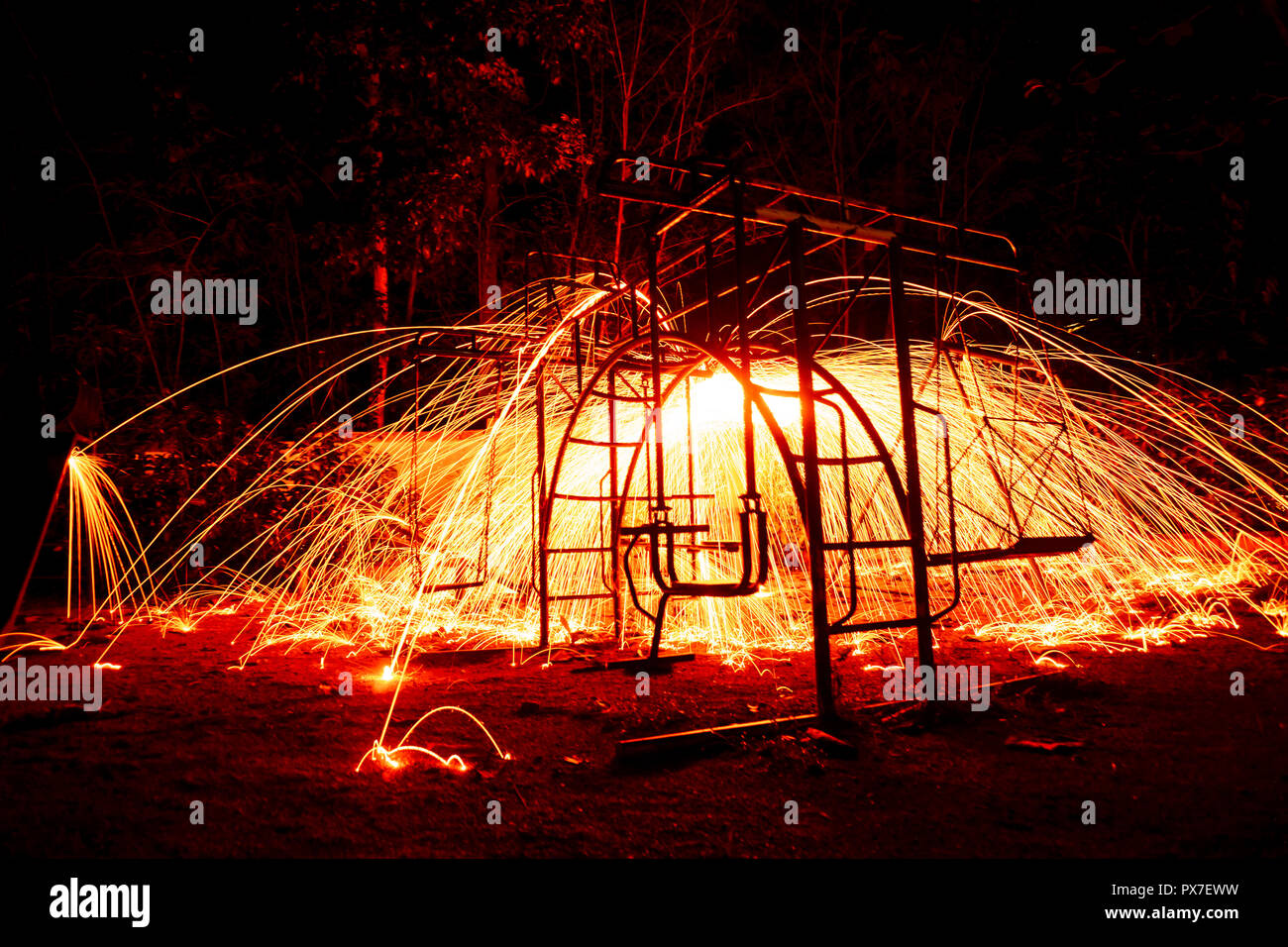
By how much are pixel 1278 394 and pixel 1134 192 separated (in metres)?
4.38

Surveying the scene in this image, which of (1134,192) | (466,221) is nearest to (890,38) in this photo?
(1134,192)

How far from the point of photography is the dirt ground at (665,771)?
10.5 feet

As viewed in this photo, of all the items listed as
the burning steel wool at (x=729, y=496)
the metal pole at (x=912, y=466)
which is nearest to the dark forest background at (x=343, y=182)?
the burning steel wool at (x=729, y=496)

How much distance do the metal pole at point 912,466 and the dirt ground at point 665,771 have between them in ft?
1.45

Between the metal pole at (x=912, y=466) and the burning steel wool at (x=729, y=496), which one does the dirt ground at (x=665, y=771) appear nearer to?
the burning steel wool at (x=729, y=496)

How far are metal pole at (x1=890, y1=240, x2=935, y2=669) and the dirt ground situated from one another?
1.45 feet

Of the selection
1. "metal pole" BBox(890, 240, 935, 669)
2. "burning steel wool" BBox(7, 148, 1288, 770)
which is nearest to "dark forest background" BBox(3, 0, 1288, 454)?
"burning steel wool" BBox(7, 148, 1288, 770)

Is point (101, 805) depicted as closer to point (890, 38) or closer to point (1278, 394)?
point (1278, 394)

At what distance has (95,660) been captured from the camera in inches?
263

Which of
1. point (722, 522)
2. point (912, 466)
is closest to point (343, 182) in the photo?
point (722, 522)

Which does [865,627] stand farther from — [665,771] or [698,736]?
[665,771]

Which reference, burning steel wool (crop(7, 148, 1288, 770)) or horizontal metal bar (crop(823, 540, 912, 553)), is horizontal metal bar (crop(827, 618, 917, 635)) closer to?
burning steel wool (crop(7, 148, 1288, 770))

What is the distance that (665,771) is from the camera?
392cm

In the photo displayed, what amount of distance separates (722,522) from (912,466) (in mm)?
5069
